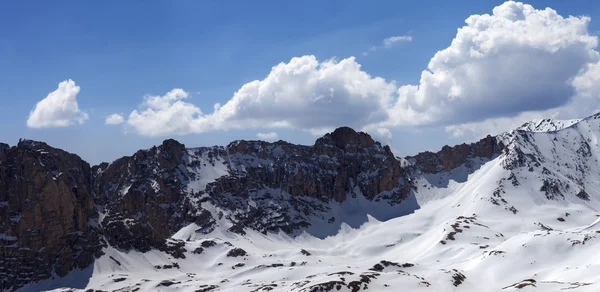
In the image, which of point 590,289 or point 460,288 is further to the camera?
point 460,288

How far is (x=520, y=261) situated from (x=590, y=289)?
61.7m

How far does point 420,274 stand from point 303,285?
46.1m

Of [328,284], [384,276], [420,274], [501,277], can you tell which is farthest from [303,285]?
[501,277]

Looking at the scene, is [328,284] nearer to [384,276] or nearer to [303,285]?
[303,285]

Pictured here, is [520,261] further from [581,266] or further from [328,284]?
[328,284]

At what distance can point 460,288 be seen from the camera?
596 feet

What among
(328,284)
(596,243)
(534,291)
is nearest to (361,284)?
(328,284)

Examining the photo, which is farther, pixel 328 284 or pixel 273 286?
pixel 273 286

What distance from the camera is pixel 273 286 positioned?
656 ft

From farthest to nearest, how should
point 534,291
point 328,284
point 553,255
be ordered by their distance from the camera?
point 553,255 → point 328,284 → point 534,291

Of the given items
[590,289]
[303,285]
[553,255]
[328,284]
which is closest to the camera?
[590,289]

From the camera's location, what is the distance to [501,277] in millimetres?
189125

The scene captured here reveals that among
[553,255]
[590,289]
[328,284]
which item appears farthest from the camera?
[553,255]

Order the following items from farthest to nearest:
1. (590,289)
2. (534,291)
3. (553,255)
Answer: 1. (553,255)
2. (534,291)
3. (590,289)
